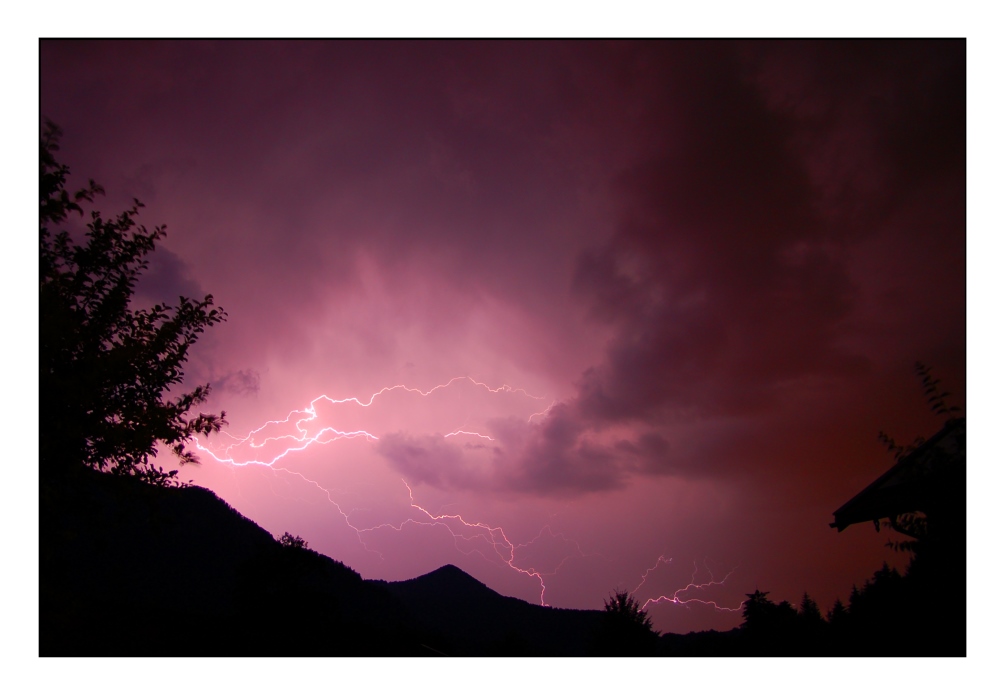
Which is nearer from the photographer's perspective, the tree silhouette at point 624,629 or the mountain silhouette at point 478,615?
the tree silhouette at point 624,629

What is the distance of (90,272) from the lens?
17.4 feet

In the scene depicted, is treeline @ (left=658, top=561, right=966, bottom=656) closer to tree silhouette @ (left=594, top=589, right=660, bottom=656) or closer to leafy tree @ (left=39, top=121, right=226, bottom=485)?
leafy tree @ (left=39, top=121, right=226, bottom=485)

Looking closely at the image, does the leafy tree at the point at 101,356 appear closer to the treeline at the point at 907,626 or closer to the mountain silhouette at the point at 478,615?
the treeline at the point at 907,626

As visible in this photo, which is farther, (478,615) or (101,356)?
(478,615)

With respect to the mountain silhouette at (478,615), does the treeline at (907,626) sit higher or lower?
higher

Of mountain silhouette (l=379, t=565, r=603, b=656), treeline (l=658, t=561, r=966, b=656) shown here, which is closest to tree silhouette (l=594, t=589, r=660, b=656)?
treeline (l=658, t=561, r=966, b=656)

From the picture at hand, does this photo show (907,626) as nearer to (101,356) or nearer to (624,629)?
(101,356)

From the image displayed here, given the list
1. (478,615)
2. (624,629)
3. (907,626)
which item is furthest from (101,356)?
(478,615)

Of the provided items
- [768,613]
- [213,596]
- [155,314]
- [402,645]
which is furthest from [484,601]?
[155,314]

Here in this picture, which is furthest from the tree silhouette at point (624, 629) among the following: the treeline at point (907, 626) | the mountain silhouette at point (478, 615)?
the mountain silhouette at point (478, 615)

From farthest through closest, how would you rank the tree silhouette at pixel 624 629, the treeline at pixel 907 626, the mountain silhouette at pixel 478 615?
the mountain silhouette at pixel 478 615 < the tree silhouette at pixel 624 629 < the treeline at pixel 907 626

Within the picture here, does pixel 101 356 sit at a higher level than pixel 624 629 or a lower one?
higher

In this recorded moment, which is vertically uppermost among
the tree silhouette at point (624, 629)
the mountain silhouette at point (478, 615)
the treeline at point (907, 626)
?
the treeline at point (907, 626)
